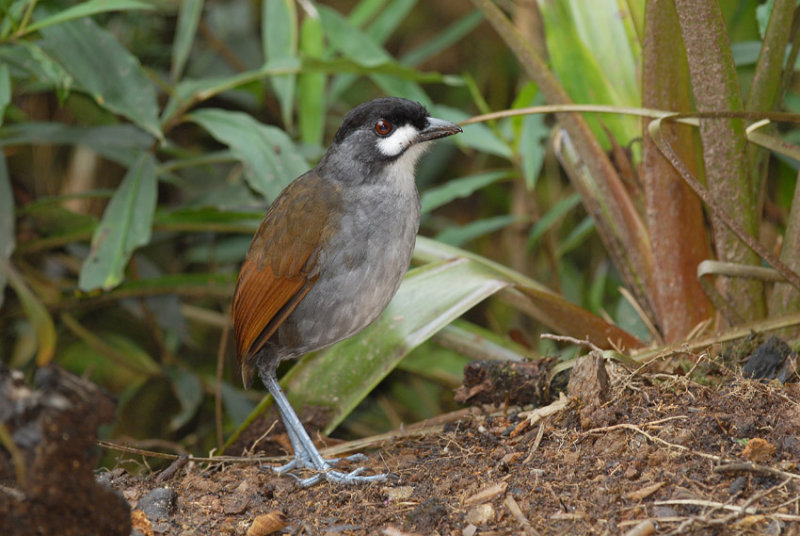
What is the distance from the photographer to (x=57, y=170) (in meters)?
5.74

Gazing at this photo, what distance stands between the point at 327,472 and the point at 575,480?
82 cm

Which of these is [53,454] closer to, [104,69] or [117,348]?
[104,69]

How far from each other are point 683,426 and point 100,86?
2600 millimetres

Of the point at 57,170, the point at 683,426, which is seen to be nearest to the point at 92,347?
the point at 57,170

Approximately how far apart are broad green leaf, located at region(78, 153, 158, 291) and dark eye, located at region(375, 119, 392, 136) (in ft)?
3.83

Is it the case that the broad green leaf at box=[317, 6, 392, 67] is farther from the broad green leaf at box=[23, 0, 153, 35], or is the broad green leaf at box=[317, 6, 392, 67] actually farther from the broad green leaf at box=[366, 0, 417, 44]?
the broad green leaf at box=[23, 0, 153, 35]

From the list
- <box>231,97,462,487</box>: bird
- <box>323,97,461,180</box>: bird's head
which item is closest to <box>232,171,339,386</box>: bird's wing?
<box>231,97,462,487</box>: bird

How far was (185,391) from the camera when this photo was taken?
443cm

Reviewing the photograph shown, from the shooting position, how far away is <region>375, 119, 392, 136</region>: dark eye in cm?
→ 306

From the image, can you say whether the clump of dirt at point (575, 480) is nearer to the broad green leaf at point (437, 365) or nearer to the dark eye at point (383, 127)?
the dark eye at point (383, 127)

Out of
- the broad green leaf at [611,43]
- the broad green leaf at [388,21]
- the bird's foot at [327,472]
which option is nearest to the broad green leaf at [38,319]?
the bird's foot at [327,472]

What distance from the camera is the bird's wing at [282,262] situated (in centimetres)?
299

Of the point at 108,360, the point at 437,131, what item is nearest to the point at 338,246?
the point at 437,131

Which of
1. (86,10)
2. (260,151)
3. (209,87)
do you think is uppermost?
(86,10)
